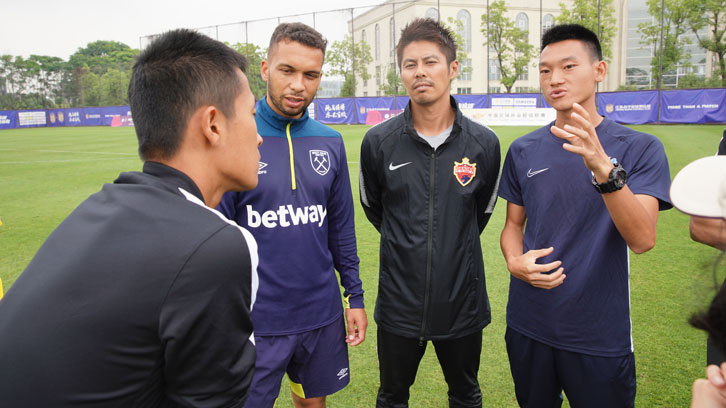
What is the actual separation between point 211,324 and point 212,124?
65 cm

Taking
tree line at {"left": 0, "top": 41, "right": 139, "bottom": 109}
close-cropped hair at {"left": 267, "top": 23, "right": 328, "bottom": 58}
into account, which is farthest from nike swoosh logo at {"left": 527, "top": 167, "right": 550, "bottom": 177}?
tree line at {"left": 0, "top": 41, "right": 139, "bottom": 109}

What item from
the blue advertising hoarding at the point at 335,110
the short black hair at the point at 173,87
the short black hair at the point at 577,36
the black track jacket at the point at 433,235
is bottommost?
the black track jacket at the point at 433,235

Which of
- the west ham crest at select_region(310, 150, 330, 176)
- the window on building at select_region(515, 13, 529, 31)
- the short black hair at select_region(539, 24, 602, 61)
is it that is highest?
the window on building at select_region(515, 13, 529, 31)

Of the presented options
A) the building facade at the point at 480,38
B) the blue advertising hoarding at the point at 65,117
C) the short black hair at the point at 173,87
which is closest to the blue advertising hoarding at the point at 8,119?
the blue advertising hoarding at the point at 65,117

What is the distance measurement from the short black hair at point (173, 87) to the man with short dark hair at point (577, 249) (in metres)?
1.53

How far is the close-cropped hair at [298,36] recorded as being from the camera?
112 inches

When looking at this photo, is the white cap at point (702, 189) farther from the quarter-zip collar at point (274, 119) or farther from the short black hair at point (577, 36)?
the quarter-zip collar at point (274, 119)

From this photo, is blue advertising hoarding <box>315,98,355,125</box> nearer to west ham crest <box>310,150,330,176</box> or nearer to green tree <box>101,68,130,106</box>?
green tree <box>101,68,130,106</box>

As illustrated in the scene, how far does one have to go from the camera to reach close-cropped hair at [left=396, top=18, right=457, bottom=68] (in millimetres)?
3039

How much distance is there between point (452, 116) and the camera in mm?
3104

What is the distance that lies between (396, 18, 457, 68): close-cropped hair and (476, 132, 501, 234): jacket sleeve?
0.63 meters

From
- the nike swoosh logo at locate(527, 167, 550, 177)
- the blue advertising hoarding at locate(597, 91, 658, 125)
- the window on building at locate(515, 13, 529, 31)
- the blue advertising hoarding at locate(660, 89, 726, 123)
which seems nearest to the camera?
the nike swoosh logo at locate(527, 167, 550, 177)

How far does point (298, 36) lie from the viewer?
2850 mm

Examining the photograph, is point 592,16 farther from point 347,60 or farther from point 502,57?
point 347,60
